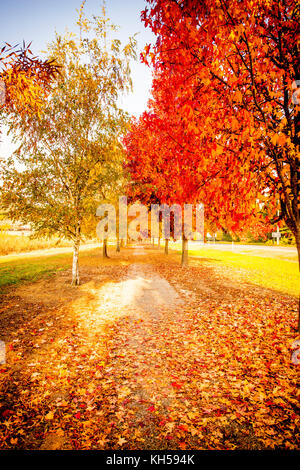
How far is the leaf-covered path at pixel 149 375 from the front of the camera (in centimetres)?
345

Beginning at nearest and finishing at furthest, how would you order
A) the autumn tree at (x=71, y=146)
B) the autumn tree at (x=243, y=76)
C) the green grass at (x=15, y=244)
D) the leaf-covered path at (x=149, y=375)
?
the leaf-covered path at (x=149, y=375)
the autumn tree at (x=243, y=76)
the autumn tree at (x=71, y=146)
the green grass at (x=15, y=244)

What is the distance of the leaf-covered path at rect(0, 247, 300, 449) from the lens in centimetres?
345

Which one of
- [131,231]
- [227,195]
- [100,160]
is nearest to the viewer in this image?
[227,195]

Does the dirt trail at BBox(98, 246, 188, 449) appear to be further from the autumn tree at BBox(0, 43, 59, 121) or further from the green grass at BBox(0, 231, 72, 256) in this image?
the green grass at BBox(0, 231, 72, 256)

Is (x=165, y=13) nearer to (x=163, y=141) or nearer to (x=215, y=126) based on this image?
(x=215, y=126)

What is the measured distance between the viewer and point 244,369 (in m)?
5.02

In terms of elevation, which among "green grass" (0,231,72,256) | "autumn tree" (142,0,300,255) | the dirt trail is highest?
"autumn tree" (142,0,300,255)

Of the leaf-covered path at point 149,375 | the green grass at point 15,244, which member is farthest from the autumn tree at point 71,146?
the green grass at point 15,244

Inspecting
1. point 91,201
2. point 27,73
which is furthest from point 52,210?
point 27,73

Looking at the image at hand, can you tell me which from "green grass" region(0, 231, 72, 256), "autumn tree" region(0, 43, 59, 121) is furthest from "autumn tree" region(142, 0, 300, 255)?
"green grass" region(0, 231, 72, 256)

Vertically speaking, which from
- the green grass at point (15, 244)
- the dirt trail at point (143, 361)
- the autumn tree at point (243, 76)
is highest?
the autumn tree at point (243, 76)

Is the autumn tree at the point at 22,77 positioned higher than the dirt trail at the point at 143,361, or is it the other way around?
the autumn tree at the point at 22,77

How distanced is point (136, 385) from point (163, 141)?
13.5 m

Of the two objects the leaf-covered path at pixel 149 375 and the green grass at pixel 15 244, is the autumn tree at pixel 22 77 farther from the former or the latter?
the green grass at pixel 15 244
